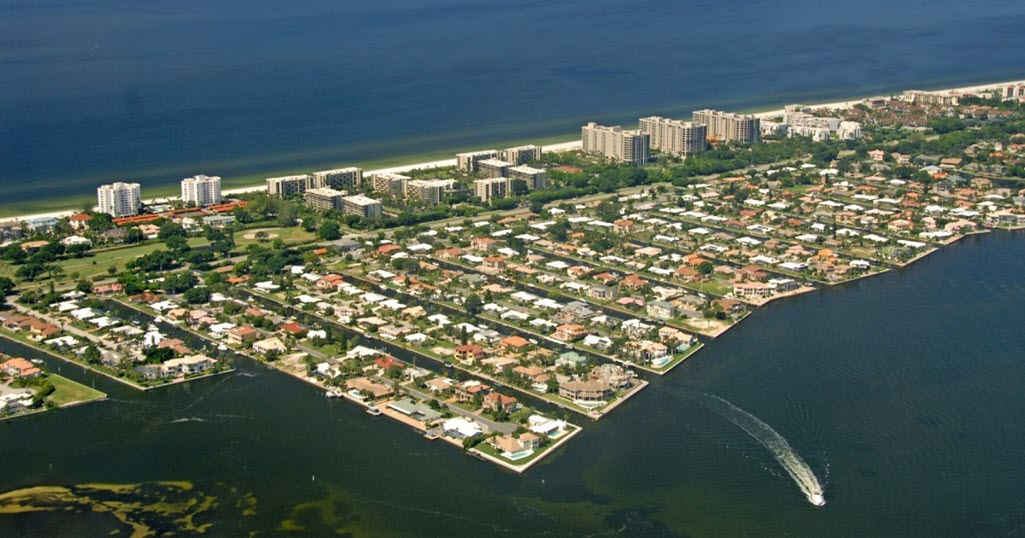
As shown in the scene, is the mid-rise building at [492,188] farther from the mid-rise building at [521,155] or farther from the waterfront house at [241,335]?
the waterfront house at [241,335]

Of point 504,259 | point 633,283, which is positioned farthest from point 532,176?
point 633,283

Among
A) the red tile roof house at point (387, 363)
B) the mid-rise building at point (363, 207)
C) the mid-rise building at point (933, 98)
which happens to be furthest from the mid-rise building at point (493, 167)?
the mid-rise building at point (933, 98)

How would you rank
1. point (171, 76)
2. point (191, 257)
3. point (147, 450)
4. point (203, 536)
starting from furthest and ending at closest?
point (171, 76) < point (191, 257) < point (147, 450) < point (203, 536)

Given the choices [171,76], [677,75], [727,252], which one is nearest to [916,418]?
[727,252]

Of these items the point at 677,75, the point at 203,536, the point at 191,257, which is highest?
the point at 677,75

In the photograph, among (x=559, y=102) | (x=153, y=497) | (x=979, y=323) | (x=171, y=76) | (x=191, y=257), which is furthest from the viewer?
(x=171, y=76)

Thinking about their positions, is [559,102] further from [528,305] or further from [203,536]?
[203,536]
